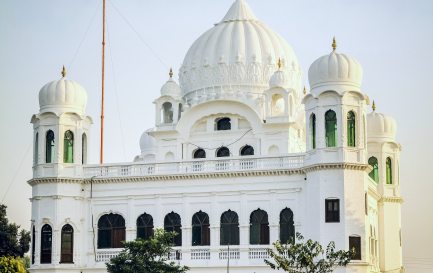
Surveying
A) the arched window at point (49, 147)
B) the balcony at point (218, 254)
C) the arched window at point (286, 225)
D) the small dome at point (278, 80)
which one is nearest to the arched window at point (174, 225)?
the balcony at point (218, 254)

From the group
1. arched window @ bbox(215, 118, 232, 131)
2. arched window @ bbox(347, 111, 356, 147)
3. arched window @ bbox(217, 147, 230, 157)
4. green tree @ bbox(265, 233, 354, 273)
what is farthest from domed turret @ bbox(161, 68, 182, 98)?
green tree @ bbox(265, 233, 354, 273)

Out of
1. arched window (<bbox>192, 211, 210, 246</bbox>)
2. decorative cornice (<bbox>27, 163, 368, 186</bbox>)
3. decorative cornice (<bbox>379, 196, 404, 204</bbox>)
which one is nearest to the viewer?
decorative cornice (<bbox>27, 163, 368, 186</bbox>)

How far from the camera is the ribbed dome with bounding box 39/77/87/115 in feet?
170

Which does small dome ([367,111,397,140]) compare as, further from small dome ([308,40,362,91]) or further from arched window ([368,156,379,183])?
small dome ([308,40,362,91])

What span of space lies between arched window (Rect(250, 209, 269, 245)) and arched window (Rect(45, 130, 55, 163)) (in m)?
10.3

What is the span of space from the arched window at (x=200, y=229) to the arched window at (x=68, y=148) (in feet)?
Result: 22.3

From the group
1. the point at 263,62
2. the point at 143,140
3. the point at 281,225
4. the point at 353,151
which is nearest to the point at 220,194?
the point at 281,225

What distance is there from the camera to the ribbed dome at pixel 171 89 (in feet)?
186

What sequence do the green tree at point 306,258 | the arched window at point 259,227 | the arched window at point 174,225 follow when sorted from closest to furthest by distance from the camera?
1. the green tree at point 306,258
2. the arched window at point 259,227
3. the arched window at point 174,225

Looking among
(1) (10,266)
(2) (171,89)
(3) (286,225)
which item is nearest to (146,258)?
(3) (286,225)

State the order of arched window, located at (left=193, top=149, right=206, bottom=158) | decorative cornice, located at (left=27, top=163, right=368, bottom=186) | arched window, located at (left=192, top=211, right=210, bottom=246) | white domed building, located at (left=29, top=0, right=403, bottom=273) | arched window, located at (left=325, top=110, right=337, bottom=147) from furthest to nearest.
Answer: arched window, located at (left=193, top=149, right=206, bottom=158)
arched window, located at (left=192, top=211, right=210, bottom=246)
arched window, located at (left=325, top=110, right=337, bottom=147)
white domed building, located at (left=29, top=0, right=403, bottom=273)
decorative cornice, located at (left=27, top=163, right=368, bottom=186)

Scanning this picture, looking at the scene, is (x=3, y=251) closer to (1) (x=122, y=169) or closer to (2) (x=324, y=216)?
(1) (x=122, y=169)

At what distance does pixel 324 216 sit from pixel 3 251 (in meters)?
23.2

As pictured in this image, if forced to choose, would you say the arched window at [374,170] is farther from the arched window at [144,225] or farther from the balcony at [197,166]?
the arched window at [144,225]
